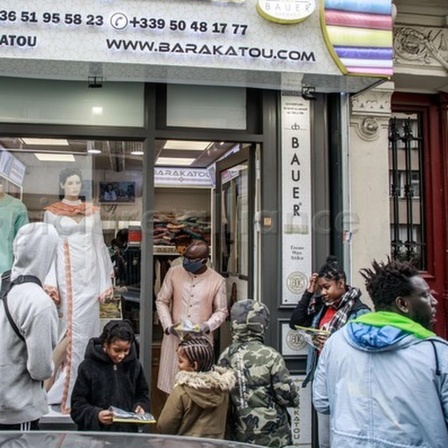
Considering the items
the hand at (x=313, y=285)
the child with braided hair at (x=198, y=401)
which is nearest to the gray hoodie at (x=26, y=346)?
the child with braided hair at (x=198, y=401)

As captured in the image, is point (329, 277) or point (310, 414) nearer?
point (329, 277)

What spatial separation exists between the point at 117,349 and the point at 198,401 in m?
0.73

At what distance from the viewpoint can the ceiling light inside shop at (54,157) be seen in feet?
16.9

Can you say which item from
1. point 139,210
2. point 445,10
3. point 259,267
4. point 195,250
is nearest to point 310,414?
point 259,267

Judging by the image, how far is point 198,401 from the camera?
2.94 metres

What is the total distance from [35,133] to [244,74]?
1.90 metres

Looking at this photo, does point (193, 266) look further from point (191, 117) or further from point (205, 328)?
point (191, 117)

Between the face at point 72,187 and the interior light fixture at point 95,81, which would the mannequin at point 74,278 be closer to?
the face at point 72,187

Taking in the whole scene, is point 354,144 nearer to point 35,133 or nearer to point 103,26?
point 103,26

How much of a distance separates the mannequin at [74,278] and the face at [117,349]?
1.67 meters

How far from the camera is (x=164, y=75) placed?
452 centimetres

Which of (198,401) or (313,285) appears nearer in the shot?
(198,401)

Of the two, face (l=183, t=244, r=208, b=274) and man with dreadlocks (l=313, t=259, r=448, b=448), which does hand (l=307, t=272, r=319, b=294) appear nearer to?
face (l=183, t=244, r=208, b=274)

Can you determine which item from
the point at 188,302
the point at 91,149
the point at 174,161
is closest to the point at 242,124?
the point at 91,149
